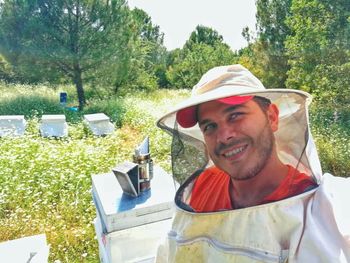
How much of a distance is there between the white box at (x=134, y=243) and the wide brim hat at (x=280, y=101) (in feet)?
3.31

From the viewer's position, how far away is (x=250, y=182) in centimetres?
108

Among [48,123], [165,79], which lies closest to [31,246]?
[48,123]

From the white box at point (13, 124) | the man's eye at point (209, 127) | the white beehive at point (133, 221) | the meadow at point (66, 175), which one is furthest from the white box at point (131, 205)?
the white box at point (13, 124)

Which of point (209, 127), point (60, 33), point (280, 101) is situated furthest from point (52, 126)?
point (280, 101)

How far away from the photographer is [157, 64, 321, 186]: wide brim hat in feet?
2.95

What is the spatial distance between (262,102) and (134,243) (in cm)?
129

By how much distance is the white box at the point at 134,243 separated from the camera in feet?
6.02

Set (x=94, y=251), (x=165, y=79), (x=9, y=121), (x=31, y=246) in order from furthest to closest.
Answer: (x=165, y=79) → (x=9, y=121) → (x=94, y=251) → (x=31, y=246)

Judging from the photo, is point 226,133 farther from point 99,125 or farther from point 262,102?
point 99,125

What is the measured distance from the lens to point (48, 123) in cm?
685

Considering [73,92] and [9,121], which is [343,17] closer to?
[9,121]

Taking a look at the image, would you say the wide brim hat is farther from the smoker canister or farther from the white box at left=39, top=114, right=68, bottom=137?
the white box at left=39, top=114, right=68, bottom=137

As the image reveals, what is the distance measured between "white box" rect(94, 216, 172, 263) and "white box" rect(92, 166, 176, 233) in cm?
4

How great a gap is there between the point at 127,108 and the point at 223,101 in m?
10.3
